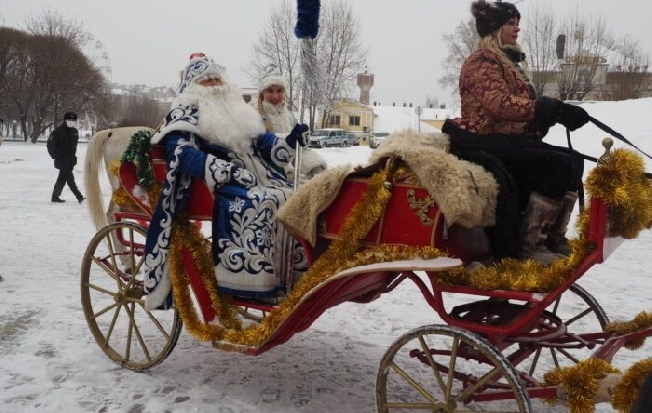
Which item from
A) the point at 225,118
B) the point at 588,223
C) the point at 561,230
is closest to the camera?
the point at 588,223

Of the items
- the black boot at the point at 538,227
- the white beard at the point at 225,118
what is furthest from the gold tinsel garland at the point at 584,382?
the white beard at the point at 225,118

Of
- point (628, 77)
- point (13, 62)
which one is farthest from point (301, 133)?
point (13, 62)

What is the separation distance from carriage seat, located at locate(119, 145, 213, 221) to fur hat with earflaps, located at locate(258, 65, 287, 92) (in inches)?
73.7

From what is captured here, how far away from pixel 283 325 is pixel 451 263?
3.59 feet

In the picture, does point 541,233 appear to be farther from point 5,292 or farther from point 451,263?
point 5,292

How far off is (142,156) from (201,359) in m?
1.52

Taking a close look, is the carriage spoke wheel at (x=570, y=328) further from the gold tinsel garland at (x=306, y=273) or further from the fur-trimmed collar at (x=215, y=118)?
the fur-trimmed collar at (x=215, y=118)

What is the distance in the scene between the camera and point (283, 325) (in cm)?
318

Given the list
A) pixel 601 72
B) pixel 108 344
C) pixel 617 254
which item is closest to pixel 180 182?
pixel 108 344

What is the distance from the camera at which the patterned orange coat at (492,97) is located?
9.19 feet

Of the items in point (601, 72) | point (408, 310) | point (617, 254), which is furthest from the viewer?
point (601, 72)

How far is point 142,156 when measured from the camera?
12.9 feet

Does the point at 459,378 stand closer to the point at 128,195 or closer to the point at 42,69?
the point at 128,195

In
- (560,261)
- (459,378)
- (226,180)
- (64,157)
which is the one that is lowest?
(459,378)
